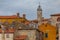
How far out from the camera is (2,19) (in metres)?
63.0

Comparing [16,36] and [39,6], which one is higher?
[39,6]

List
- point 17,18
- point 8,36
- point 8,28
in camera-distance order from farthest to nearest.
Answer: point 17,18
point 8,28
point 8,36

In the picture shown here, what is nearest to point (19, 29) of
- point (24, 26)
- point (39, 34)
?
point (24, 26)

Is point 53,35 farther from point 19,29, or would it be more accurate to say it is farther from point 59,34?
point 19,29

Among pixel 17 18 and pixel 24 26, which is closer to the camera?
pixel 24 26

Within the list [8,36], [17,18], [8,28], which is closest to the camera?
[8,36]

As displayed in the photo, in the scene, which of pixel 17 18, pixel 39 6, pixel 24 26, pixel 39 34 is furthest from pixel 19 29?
pixel 39 6

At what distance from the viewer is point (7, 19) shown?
205ft

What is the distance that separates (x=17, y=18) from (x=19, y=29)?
12827 millimetres

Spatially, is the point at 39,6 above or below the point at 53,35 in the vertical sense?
above

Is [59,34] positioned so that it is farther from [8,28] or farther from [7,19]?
[7,19]

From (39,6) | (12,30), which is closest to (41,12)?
(39,6)

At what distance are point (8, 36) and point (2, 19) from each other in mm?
16765

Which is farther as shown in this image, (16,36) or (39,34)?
(39,34)
